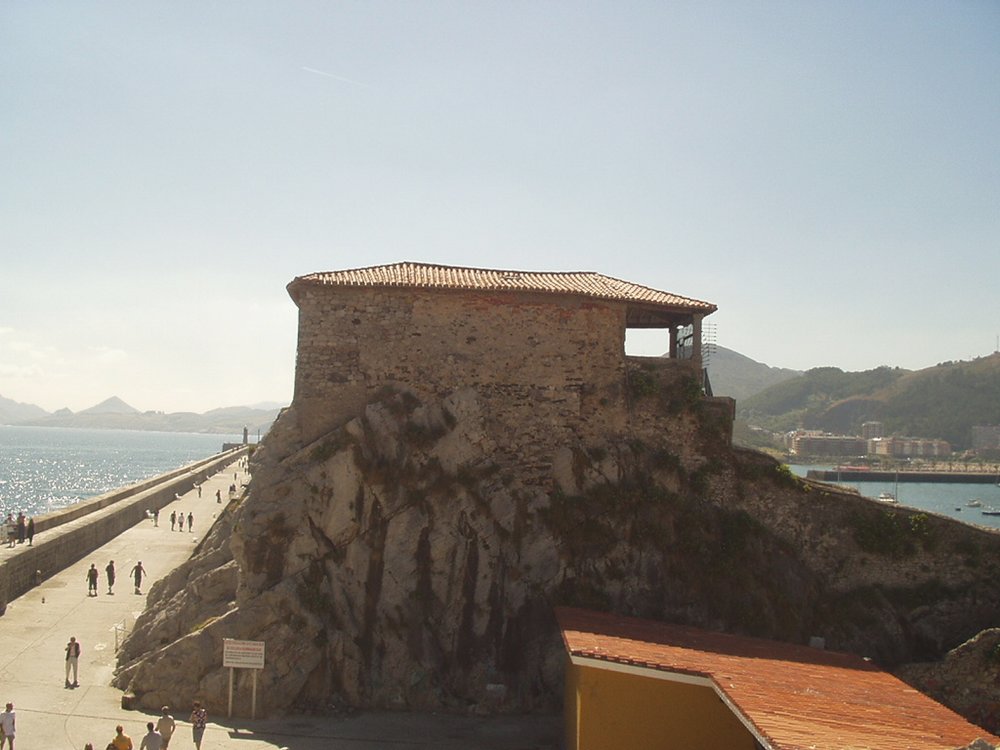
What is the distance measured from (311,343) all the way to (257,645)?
8230mm

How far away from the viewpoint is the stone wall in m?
21.9

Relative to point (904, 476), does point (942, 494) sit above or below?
below

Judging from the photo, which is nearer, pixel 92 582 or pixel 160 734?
pixel 160 734

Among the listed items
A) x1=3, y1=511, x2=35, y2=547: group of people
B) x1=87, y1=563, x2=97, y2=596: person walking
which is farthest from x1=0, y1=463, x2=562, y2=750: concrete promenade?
x1=3, y1=511, x2=35, y2=547: group of people

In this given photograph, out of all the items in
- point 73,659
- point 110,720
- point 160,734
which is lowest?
point 110,720

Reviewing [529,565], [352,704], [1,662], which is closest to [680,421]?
[529,565]

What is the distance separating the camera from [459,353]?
2239cm

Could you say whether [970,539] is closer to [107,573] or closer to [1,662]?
[1,662]

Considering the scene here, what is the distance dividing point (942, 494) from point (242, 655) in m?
148

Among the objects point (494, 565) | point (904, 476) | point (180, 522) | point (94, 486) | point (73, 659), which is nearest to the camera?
point (73, 659)

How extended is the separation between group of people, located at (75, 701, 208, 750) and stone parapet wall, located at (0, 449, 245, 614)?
37.0 feet

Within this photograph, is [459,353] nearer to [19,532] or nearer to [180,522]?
[19,532]

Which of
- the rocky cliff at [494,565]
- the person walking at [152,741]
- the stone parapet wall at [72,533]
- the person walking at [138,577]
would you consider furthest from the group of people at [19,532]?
the person walking at [152,741]

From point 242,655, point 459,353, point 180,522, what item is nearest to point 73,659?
point 242,655
